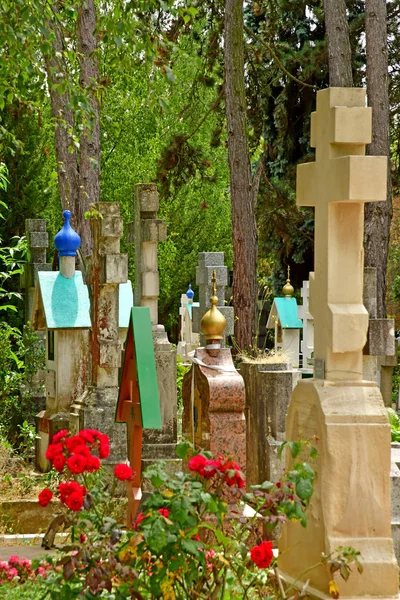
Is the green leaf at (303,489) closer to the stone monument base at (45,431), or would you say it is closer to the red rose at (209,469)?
the red rose at (209,469)

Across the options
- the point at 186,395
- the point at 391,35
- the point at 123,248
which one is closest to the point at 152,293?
the point at 186,395

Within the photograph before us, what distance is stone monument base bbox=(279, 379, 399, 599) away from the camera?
16.4 ft

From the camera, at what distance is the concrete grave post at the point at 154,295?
10.2 m

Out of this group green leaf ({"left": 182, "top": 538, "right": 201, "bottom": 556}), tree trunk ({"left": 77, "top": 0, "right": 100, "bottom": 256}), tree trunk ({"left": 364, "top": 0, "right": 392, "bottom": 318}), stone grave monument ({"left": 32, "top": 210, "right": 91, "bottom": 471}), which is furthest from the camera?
tree trunk ({"left": 364, "top": 0, "right": 392, "bottom": 318})

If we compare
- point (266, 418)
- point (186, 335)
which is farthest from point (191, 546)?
point (186, 335)

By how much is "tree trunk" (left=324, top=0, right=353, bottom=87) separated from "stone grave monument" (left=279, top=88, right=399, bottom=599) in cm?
1104

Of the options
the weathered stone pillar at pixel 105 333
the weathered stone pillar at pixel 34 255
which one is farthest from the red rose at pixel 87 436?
the weathered stone pillar at pixel 34 255

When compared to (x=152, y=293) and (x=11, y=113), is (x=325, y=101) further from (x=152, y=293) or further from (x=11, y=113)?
(x=11, y=113)

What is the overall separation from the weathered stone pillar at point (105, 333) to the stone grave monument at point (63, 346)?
959 millimetres

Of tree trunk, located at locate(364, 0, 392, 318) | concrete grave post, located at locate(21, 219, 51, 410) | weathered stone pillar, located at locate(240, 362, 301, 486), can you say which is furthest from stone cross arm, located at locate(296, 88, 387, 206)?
tree trunk, located at locate(364, 0, 392, 318)

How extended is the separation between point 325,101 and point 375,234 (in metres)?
11.1

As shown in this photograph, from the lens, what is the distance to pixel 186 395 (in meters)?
8.19

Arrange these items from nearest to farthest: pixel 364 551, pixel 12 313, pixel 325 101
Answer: pixel 364 551 < pixel 325 101 < pixel 12 313

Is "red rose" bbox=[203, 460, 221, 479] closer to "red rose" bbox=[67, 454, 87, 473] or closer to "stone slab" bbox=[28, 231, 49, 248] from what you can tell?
"red rose" bbox=[67, 454, 87, 473]
